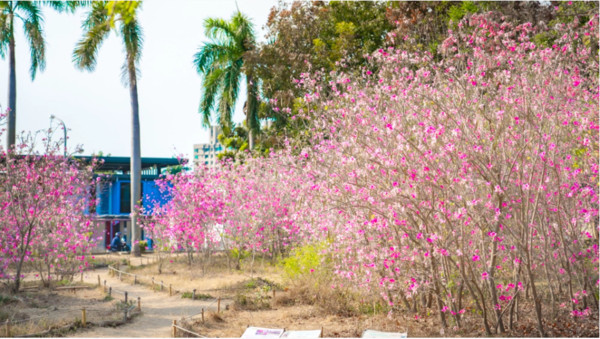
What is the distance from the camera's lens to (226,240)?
47.8ft

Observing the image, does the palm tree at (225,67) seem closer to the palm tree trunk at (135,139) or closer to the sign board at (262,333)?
the palm tree trunk at (135,139)

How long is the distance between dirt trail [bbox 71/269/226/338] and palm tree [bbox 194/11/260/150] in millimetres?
9036

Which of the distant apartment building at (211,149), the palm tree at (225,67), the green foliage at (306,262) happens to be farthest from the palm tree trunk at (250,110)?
the green foliage at (306,262)

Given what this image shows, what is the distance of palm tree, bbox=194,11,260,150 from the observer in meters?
20.7

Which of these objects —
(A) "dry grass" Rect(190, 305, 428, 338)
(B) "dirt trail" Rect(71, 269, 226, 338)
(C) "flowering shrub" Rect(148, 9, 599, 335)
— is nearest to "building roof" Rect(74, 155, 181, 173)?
(B) "dirt trail" Rect(71, 269, 226, 338)

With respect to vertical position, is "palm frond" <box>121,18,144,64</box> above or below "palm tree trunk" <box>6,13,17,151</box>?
above

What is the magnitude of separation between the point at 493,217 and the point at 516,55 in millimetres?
2350

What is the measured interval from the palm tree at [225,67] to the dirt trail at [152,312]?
29.6 ft

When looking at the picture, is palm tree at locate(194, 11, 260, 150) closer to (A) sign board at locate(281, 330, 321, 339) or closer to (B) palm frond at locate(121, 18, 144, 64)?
(B) palm frond at locate(121, 18, 144, 64)

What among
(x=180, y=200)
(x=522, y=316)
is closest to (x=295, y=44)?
(x=180, y=200)

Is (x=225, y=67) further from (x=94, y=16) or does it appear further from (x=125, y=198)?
(x=125, y=198)

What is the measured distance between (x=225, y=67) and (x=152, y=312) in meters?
13.2

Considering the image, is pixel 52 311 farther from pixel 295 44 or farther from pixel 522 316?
pixel 295 44

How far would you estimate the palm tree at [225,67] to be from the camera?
2070cm
